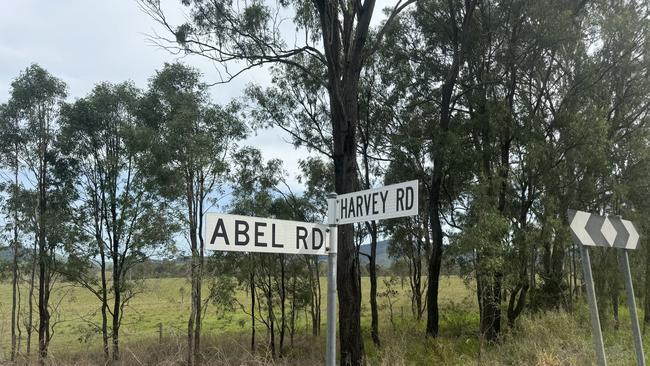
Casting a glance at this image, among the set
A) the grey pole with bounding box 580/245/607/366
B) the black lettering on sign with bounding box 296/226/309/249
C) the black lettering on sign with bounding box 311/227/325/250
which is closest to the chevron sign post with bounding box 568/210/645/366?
the grey pole with bounding box 580/245/607/366

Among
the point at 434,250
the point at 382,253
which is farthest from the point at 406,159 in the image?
the point at 382,253

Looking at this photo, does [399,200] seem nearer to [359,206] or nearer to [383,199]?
[383,199]

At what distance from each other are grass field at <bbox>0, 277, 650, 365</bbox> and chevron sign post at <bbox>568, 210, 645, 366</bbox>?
3.33 ft

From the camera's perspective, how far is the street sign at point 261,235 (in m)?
2.91

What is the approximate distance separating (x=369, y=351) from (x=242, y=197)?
26.9 ft

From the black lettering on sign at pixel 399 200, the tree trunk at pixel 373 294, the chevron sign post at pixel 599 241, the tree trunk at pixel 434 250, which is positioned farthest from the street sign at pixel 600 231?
the tree trunk at pixel 373 294

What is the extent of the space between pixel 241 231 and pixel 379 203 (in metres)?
0.92

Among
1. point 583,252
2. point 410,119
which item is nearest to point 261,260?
point 410,119

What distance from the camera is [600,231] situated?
515 centimetres

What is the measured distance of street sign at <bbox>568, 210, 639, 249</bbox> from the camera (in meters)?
4.74

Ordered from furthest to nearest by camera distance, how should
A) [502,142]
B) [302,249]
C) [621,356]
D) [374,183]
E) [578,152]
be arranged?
[374,183]
[502,142]
[578,152]
[621,356]
[302,249]

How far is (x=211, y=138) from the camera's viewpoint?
19.0 meters

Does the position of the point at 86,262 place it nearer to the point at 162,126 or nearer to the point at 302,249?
the point at 162,126

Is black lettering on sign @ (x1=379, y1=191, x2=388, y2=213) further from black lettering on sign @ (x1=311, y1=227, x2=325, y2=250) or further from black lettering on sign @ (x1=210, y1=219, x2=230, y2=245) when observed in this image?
black lettering on sign @ (x1=210, y1=219, x2=230, y2=245)
